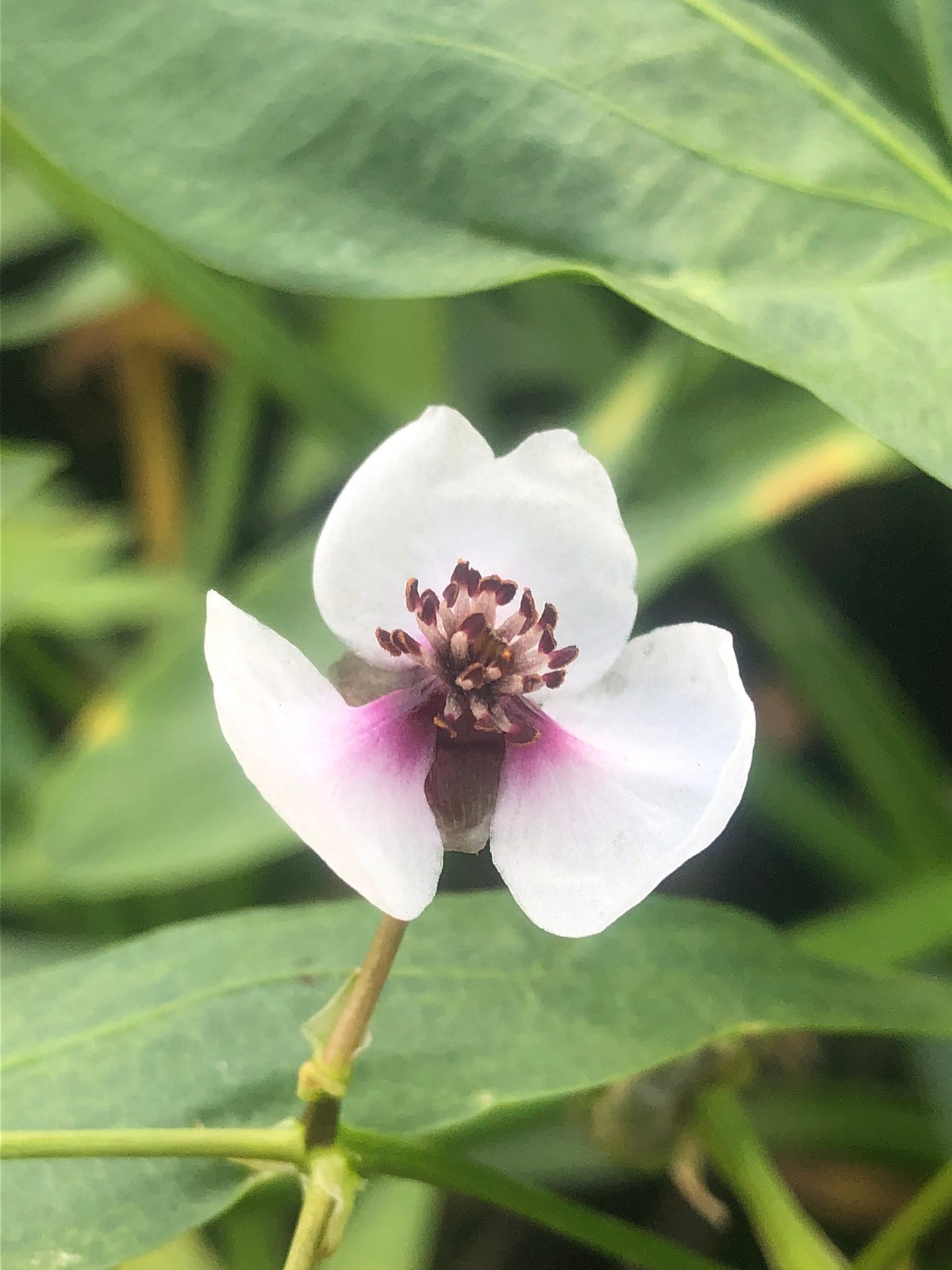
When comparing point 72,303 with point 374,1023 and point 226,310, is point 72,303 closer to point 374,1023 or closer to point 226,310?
point 226,310

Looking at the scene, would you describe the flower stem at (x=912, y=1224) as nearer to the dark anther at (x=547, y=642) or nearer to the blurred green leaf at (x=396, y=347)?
the dark anther at (x=547, y=642)

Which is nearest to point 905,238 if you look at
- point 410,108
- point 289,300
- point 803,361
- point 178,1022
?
point 803,361

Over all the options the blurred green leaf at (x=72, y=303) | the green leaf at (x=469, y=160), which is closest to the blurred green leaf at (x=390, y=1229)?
the green leaf at (x=469, y=160)

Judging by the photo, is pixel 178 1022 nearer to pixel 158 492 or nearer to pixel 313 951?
pixel 313 951

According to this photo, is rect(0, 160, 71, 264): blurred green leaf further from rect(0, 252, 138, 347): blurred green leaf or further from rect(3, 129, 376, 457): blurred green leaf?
rect(3, 129, 376, 457): blurred green leaf

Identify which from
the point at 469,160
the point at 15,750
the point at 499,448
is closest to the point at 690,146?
the point at 469,160

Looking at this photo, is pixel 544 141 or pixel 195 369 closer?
pixel 544 141

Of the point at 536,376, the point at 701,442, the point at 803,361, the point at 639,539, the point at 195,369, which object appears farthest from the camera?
the point at 195,369
